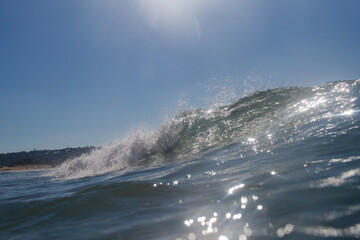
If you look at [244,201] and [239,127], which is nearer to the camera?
[244,201]

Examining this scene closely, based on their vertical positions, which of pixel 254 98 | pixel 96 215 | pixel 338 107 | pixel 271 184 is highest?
pixel 254 98

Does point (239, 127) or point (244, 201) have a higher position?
point (239, 127)

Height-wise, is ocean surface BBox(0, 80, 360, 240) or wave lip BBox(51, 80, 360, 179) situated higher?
wave lip BBox(51, 80, 360, 179)

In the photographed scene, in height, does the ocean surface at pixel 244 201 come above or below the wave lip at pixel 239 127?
below

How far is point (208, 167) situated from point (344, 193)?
1.97 m

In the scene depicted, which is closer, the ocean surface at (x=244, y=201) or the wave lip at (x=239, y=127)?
the ocean surface at (x=244, y=201)

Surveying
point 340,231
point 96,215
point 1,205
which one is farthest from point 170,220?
point 1,205

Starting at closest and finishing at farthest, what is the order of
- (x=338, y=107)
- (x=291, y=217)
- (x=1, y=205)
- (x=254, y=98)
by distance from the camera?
1. (x=291, y=217)
2. (x=1, y=205)
3. (x=338, y=107)
4. (x=254, y=98)

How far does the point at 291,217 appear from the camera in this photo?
1521 mm

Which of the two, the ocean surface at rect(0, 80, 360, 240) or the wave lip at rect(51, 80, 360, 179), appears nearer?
the ocean surface at rect(0, 80, 360, 240)

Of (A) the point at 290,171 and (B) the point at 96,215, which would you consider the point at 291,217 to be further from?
(B) the point at 96,215

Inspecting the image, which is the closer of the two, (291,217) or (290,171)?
(291,217)

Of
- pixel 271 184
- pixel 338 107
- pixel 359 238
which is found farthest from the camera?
pixel 338 107

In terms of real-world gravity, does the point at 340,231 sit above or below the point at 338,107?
below
